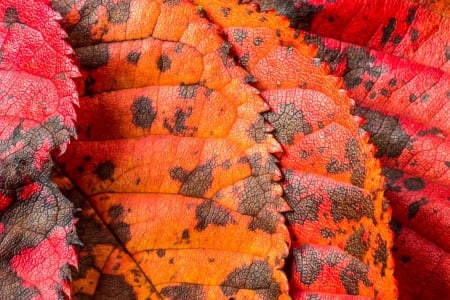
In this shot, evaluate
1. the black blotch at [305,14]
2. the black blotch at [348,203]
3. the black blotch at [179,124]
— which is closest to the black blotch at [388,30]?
the black blotch at [305,14]

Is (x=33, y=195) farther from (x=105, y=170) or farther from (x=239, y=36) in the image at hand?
(x=239, y=36)

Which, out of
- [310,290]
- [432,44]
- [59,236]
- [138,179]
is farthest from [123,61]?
[432,44]

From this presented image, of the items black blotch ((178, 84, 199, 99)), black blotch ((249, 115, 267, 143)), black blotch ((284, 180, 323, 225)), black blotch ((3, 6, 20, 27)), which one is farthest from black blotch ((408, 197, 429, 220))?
black blotch ((3, 6, 20, 27))

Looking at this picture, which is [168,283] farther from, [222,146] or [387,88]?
[387,88]

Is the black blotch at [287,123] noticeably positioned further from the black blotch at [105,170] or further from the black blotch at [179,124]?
the black blotch at [105,170]

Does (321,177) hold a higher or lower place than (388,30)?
lower

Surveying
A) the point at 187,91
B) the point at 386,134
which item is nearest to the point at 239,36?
the point at 187,91
